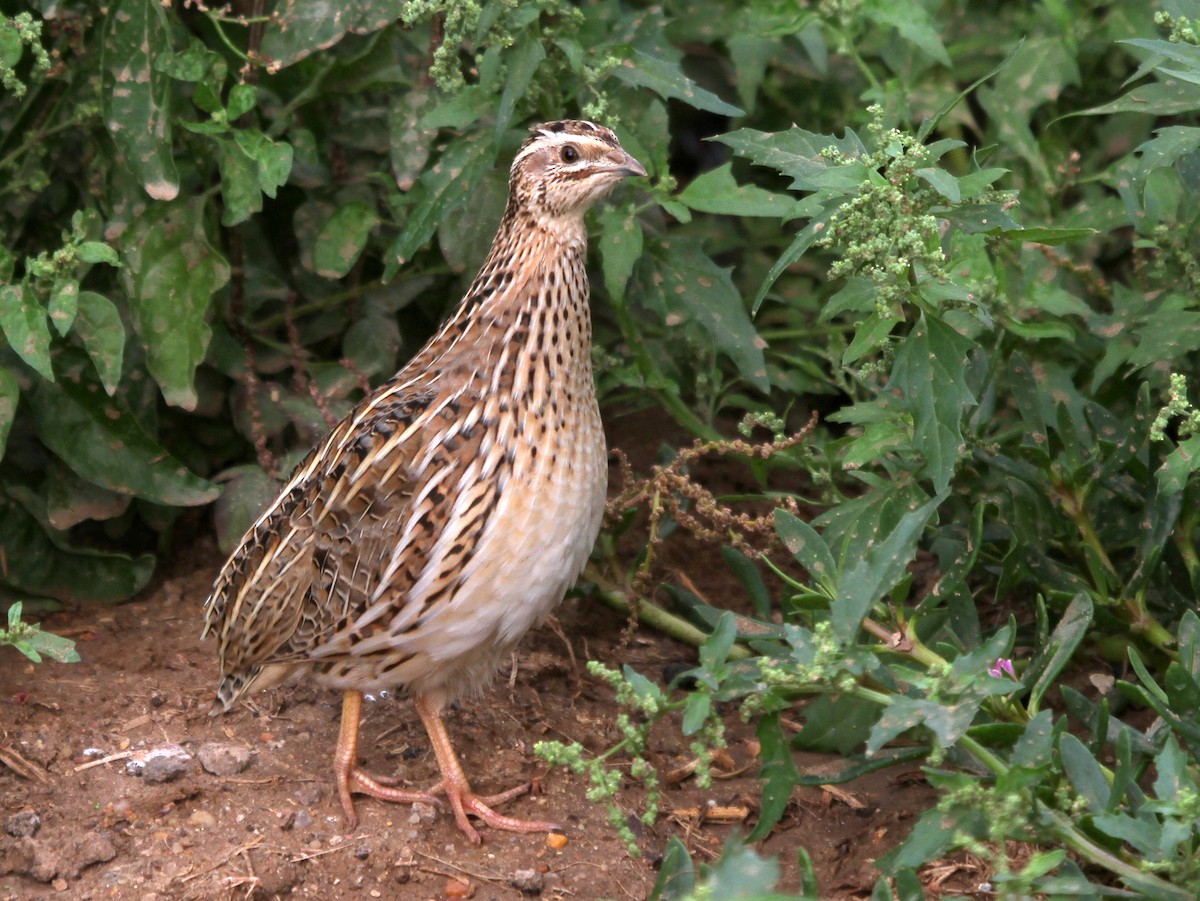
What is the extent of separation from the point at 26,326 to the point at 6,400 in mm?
365

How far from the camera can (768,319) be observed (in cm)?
596

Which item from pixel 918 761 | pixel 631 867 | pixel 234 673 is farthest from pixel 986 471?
pixel 234 673

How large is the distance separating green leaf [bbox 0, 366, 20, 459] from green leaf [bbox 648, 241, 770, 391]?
1.92 m

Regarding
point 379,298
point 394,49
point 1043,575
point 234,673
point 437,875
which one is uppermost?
point 394,49

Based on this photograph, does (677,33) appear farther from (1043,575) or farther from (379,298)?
(1043,575)

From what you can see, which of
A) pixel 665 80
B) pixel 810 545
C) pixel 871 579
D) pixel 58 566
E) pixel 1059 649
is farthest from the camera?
pixel 58 566

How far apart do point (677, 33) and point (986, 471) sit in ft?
7.30

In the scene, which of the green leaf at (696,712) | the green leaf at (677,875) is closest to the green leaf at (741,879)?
the green leaf at (696,712)

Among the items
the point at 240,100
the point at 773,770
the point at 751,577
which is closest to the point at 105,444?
the point at 240,100

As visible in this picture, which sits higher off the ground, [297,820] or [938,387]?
[938,387]

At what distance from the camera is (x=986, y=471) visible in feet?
14.4

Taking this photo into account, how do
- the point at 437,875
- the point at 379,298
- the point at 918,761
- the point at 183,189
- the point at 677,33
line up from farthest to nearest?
the point at 677,33, the point at 379,298, the point at 183,189, the point at 918,761, the point at 437,875

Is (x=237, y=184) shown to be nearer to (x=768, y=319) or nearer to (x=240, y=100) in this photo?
(x=240, y=100)

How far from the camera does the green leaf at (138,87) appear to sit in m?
4.52
